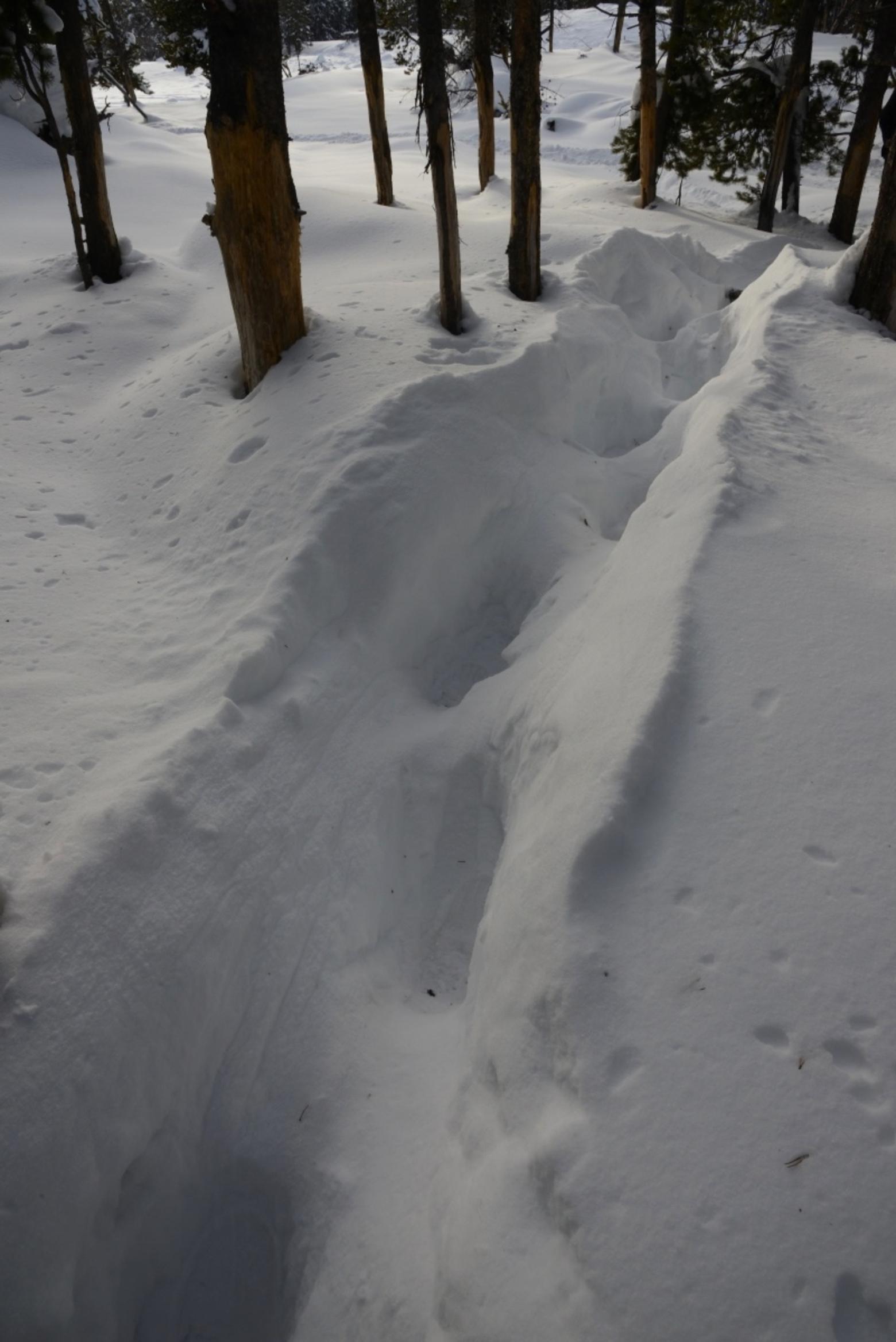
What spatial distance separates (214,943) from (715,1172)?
5.67ft

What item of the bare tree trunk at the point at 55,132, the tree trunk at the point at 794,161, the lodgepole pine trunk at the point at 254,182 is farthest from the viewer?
the tree trunk at the point at 794,161

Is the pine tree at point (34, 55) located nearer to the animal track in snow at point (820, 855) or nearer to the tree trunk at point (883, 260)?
the tree trunk at point (883, 260)

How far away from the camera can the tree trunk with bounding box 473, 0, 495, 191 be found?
38.9 feet

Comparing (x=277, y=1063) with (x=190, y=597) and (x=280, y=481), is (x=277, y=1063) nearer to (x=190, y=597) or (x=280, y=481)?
(x=190, y=597)

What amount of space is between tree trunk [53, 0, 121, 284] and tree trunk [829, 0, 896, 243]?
333 inches

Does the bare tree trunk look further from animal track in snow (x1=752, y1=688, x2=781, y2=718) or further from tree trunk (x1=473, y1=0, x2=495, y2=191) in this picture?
animal track in snow (x1=752, y1=688, x2=781, y2=718)

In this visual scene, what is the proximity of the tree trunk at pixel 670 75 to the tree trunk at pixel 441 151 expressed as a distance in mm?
7385

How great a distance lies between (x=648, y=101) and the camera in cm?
1112

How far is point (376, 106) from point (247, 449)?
962cm

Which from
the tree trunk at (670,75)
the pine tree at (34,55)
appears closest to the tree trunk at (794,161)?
the tree trunk at (670,75)

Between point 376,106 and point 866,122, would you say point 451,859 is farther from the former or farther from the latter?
point 376,106

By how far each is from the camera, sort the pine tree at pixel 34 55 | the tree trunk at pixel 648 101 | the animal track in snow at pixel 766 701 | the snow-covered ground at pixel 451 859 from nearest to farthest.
Result: the snow-covered ground at pixel 451 859 < the animal track in snow at pixel 766 701 < the pine tree at pixel 34 55 < the tree trunk at pixel 648 101

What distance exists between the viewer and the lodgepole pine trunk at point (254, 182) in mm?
4777

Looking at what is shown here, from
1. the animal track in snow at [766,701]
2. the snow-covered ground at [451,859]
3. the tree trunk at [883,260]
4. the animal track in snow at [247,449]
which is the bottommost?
the snow-covered ground at [451,859]
